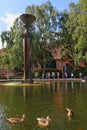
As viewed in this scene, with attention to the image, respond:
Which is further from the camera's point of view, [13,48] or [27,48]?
[13,48]

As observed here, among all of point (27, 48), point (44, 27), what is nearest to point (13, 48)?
point (44, 27)

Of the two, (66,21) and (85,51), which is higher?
(66,21)

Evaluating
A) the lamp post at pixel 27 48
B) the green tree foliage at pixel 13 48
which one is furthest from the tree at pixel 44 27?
the lamp post at pixel 27 48

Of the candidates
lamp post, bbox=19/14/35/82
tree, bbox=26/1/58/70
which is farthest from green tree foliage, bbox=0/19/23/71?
lamp post, bbox=19/14/35/82

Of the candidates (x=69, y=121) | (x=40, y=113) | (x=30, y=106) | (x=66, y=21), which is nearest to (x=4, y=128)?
(x=69, y=121)

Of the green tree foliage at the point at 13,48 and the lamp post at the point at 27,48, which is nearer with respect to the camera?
the lamp post at the point at 27,48

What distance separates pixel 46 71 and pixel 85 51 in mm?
14659

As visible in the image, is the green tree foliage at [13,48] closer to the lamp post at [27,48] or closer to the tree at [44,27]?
the tree at [44,27]

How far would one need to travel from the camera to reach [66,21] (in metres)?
65.6

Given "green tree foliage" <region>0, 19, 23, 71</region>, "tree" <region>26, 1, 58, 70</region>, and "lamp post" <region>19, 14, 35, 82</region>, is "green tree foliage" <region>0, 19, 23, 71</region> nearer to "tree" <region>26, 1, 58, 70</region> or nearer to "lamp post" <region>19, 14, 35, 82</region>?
"tree" <region>26, 1, 58, 70</region>

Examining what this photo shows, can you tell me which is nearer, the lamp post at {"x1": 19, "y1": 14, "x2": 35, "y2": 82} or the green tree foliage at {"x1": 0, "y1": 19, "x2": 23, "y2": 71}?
the lamp post at {"x1": 19, "y1": 14, "x2": 35, "y2": 82}

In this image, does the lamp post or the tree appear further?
the tree

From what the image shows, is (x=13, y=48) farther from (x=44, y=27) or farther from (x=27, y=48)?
(x=27, y=48)

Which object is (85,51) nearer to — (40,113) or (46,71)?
(46,71)
